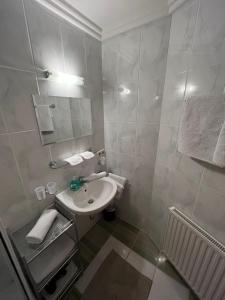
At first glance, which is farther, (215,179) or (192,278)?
(192,278)

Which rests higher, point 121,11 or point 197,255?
point 121,11

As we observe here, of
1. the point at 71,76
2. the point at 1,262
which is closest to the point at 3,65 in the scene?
the point at 71,76

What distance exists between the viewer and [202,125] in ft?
2.60

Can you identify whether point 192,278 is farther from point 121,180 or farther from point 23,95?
point 23,95

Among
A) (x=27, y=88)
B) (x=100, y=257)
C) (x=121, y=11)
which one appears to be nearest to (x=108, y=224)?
(x=100, y=257)

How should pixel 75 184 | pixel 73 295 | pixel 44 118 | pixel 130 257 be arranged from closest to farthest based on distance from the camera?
pixel 44 118 → pixel 73 295 → pixel 75 184 → pixel 130 257

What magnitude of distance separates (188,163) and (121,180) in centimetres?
84

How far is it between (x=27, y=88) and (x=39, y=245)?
1.11 m

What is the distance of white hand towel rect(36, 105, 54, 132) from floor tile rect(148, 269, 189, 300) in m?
1.78

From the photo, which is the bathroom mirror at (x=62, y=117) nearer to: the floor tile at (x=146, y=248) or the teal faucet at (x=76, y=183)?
the teal faucet at (x=76, y=183)

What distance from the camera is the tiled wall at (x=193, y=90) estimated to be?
0.76 meters

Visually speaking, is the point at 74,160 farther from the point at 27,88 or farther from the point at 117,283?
the point at 117,283

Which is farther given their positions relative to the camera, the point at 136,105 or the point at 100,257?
the point at 100,257

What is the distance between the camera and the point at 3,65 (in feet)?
2.53
